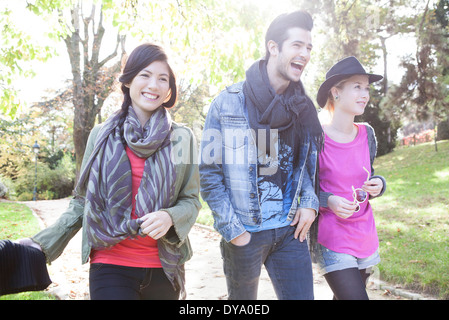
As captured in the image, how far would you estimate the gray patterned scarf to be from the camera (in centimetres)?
222

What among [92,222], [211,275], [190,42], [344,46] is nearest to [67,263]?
[211,275]

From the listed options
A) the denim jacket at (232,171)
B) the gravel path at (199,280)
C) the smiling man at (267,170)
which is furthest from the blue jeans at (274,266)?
the gravel path at (199,280)

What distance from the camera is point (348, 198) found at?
2771 mm

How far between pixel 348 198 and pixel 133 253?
1.53m

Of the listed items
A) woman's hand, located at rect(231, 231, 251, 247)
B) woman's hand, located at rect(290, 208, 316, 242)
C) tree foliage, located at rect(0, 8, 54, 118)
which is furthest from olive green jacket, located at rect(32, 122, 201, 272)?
tree foliage, located at rect(0, 8, 54, 118)

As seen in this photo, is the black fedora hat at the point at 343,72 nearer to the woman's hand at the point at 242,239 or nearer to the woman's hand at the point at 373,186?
the woman's hand at the point at 373,186

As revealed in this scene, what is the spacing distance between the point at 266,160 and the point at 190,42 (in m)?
4.58

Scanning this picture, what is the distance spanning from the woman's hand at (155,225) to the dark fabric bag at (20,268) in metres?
0.58

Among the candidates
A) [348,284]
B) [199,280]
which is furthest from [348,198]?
[199,280]

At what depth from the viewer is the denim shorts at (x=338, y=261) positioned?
103 inches

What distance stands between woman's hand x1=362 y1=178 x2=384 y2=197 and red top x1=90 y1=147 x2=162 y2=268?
1.49 metres

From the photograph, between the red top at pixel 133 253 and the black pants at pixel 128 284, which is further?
the red top at pixel 133 253

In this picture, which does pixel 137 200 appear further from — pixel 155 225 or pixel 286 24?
pixel 286 24
